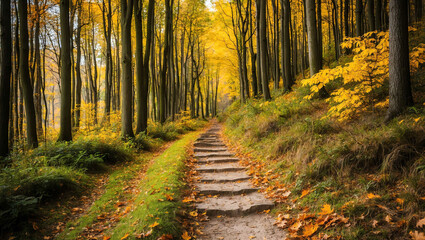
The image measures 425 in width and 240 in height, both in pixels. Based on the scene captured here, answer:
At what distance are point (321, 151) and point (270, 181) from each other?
4.34 ft

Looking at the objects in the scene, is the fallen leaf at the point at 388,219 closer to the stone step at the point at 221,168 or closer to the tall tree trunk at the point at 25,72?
the stone step at the point at 221,168

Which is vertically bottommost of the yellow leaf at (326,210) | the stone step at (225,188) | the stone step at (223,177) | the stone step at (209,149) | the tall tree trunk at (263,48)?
the stone step at (225,188)

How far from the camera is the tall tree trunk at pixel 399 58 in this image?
4.52 metres

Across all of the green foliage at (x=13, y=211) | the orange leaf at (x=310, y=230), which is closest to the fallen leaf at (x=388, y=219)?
the orange leaf at (x=310, y=230)

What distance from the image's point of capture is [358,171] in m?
3.93

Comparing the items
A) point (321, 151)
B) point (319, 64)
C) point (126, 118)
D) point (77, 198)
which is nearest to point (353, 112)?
point (321, 151)

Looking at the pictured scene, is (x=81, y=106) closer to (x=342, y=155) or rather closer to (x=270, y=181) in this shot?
(x=270, y=181)

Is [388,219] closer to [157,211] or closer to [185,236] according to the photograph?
[185,236]

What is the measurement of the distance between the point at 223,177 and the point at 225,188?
0.76m

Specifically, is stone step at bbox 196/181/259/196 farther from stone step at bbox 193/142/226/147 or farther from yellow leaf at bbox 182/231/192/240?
stone step at bbox 193/142/226/147

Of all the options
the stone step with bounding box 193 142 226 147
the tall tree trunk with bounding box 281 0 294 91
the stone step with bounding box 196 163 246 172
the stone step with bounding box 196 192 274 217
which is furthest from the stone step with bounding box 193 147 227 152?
the tall tree trunk with bounding box 281 0 294 91

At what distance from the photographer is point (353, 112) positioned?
6043 millimetres

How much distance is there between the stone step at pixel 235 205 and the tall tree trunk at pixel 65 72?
6899 millimetres

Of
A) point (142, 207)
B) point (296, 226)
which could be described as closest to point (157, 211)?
point (142, 207)
